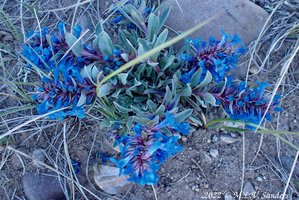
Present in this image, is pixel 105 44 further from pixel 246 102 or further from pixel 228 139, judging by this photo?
pixel 228 139

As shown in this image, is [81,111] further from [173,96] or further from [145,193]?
[145,193]

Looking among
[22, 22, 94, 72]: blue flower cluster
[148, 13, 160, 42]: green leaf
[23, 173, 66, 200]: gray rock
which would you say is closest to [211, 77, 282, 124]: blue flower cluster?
[148, 13, 160, 42]: green leaf

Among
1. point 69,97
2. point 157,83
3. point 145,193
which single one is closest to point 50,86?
point 69,97

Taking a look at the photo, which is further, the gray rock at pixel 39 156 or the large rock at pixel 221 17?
the large rock at pixel 221 17

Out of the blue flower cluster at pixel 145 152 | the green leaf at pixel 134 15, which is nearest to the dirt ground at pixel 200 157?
the blue flower cluster at pixel 145 152

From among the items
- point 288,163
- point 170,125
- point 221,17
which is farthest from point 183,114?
point 221,17

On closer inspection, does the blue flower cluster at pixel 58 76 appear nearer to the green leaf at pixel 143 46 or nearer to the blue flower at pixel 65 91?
the blue flower at pixel 65 91

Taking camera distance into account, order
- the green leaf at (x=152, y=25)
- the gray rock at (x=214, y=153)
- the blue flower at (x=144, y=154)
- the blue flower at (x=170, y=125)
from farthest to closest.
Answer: the gray rock at (x=214, y=153), the green leaf at (x=152, y=25), the blue flower at (x=170, y=125), the blue flower at (x=144, y=154)

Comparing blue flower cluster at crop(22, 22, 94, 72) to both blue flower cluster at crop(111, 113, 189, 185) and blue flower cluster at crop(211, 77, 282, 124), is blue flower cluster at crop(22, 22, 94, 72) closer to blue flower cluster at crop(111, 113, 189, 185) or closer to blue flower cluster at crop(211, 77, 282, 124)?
blue flower cluster at crop(111, 113, 189, 185)
